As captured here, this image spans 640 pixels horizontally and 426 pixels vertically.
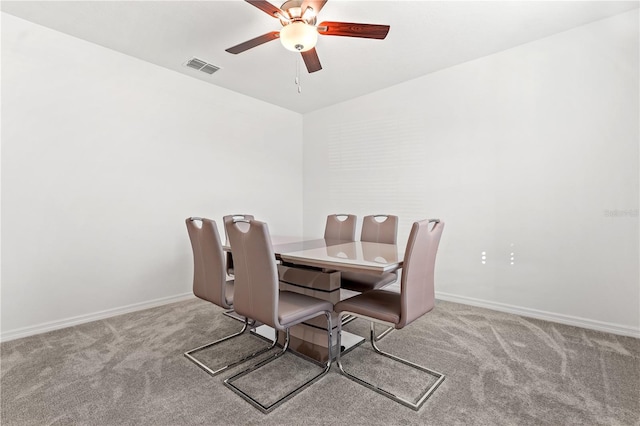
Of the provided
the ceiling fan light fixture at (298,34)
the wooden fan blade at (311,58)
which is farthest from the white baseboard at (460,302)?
the ceiling fan light fixture at (298,34)

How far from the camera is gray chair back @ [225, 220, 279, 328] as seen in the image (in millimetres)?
1585

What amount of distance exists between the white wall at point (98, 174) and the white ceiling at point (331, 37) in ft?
0.89

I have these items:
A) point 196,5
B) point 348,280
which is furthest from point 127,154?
point 348,280

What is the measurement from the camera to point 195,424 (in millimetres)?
1461

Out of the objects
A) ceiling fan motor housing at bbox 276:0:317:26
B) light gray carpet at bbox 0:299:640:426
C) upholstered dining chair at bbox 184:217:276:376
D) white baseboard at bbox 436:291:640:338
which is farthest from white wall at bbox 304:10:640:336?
upholstered dining chair at bbox 184:217:276:376

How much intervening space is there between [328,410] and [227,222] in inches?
45.2

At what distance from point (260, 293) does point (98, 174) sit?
2.39 meters

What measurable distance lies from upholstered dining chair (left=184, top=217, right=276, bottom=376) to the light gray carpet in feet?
0.32

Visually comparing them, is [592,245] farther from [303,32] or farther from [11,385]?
[11,385]

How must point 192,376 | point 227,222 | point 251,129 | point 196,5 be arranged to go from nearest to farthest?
point 227,222, point 192,376, point 196,5, point 251,129

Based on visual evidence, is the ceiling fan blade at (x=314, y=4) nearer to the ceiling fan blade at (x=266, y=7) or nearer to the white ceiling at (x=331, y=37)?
the ceiling fan blade at (x=266, y=7)

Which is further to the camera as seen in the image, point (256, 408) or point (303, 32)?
point (303, 32)

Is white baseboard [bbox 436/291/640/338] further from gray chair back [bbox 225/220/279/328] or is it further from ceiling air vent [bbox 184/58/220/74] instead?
ceiling air vent [bbox 184/58/220/74]

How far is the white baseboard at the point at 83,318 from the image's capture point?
2.48m
